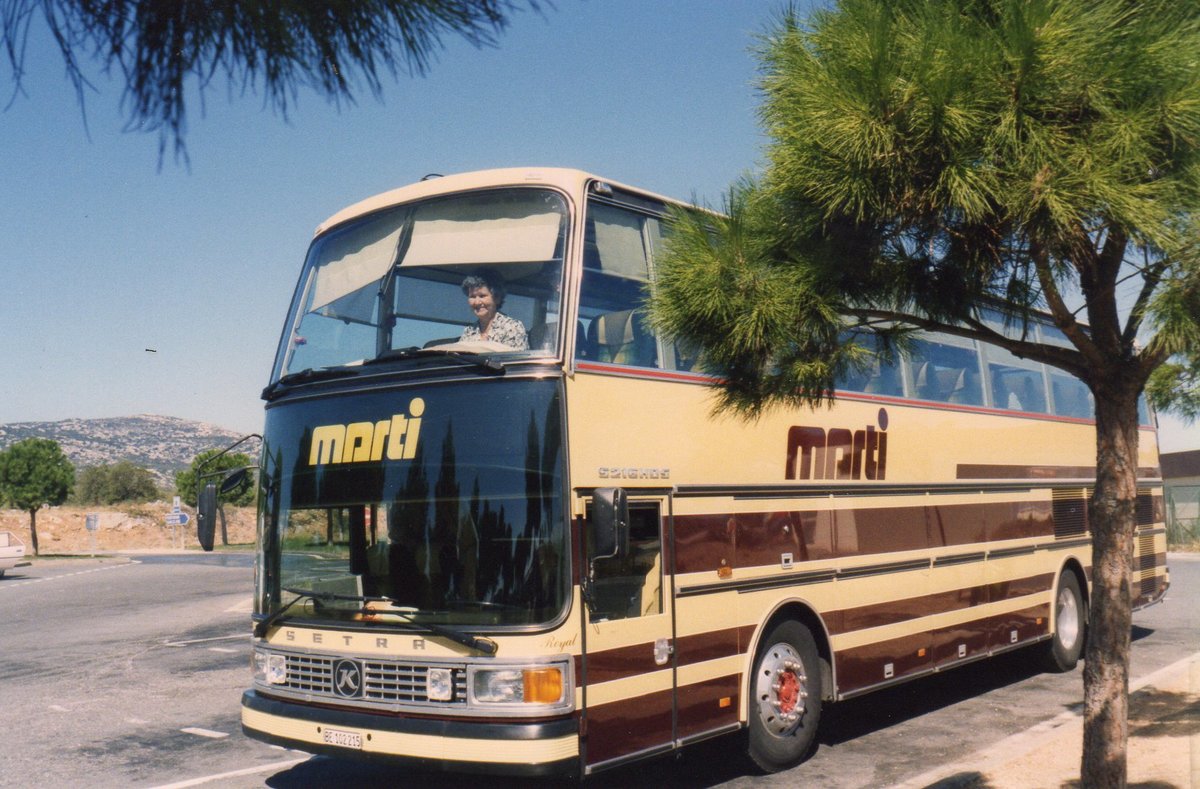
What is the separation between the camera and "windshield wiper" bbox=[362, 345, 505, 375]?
649 centimetres

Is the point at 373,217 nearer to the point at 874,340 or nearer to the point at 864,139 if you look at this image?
the point at 874,340

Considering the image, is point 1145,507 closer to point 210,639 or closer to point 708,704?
point 708,704

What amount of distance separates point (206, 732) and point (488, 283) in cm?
494

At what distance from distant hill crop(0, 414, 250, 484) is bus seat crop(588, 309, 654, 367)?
152m

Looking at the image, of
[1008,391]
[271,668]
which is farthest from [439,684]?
[1008,391]

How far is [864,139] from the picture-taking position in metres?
4.03

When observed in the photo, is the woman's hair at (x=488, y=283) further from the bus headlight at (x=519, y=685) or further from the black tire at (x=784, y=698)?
the black tire at (x=784, y=698)

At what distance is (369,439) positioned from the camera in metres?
6.89

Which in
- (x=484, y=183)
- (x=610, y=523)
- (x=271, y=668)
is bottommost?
(x=271, y=668)

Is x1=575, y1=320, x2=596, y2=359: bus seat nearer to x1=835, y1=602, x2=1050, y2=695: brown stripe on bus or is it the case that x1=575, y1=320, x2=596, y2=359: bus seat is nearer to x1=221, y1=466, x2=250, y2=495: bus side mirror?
x1=221, y1=466, x2=250, y2=495: bus side mirror

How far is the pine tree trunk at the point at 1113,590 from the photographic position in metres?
4.97

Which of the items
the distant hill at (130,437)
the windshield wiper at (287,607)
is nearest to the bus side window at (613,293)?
the windshield wiper at (287,607)

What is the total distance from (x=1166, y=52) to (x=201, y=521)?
6488 millimetres

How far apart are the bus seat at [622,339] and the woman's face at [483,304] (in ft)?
2.27
